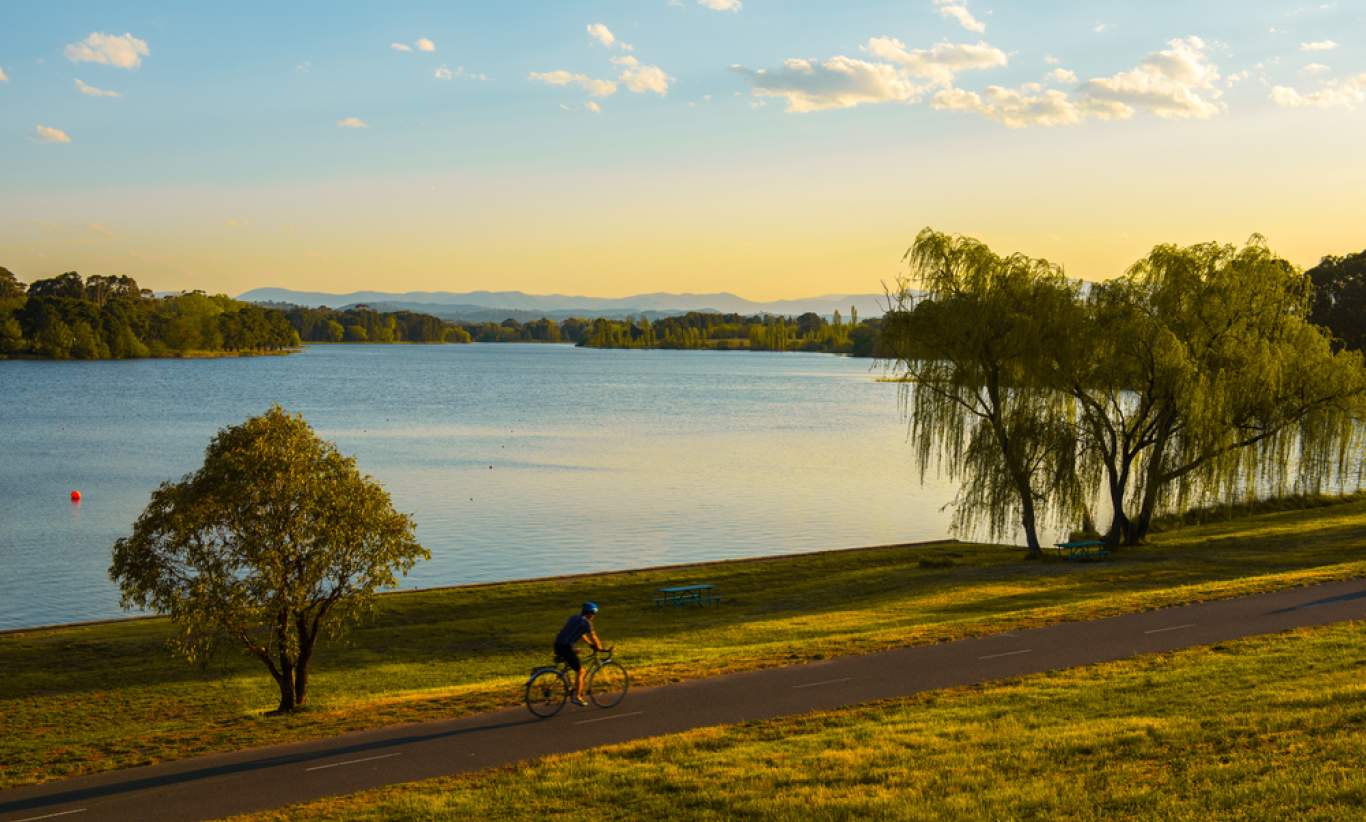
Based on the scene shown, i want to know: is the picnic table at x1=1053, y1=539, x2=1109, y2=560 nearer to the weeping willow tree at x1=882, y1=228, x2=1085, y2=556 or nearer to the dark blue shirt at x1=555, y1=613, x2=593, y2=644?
the weeping willow tree at x1=882, y1=228, x2=1085, y2=556

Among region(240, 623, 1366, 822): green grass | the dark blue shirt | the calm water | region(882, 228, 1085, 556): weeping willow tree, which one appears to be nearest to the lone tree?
the dark blue shirt

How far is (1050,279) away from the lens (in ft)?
137

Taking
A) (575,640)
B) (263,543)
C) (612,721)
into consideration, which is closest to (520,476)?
(263,543)

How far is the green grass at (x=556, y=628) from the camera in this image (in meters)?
19.7

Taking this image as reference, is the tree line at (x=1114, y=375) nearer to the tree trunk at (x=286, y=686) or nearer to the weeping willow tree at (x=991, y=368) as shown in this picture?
the weeping willow tree at (x=991, y=368)

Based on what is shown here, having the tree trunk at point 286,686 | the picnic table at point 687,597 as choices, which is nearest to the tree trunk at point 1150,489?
the picnic table at point 687,597

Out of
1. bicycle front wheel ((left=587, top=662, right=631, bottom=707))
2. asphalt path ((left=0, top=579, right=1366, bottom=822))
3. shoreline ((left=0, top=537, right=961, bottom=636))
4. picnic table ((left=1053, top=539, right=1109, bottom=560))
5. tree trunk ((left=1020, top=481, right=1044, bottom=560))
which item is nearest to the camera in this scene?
asphalt path ((left=0, top=579, right=1366, bottom=822))

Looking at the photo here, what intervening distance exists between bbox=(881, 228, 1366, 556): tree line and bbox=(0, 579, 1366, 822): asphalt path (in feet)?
53.7

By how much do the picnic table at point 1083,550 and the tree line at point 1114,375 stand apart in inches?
47.7

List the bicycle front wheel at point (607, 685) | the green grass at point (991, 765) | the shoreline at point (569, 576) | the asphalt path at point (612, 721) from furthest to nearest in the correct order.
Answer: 1. the shoreline at point (569, 576)
2. the bicycle front wheel at point (607, 685)
3. the asphalt path at point (612, 721)
4. the green grass at point (991, 765)

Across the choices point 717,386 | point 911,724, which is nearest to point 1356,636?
point 911,724

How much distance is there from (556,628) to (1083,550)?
2160cm

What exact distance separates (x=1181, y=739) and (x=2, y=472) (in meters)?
76.1

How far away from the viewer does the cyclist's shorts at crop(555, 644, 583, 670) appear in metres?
18.3
